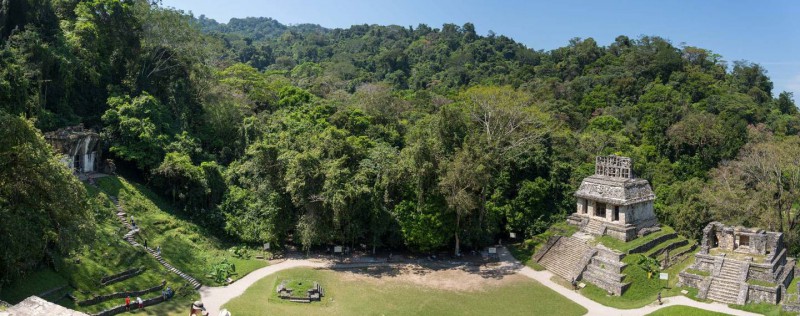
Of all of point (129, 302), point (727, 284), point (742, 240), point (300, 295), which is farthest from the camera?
point (742, 240)

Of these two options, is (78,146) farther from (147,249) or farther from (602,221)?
(602,221)

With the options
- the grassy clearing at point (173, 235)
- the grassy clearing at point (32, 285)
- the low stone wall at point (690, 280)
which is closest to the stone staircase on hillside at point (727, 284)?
the low stone wall at point (690, 280)

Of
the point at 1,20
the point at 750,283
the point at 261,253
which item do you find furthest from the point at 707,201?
the point at 1,20

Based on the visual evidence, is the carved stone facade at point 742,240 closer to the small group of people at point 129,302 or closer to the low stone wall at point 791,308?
the low stone wall at point 791,308

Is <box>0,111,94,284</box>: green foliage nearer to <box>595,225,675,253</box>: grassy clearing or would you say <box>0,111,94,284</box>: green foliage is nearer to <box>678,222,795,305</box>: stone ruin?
<box>595,225,675,253</box>: grassy clearing

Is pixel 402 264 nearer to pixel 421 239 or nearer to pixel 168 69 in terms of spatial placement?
pixel 421 239

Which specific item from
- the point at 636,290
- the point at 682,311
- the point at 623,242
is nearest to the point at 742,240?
the point at 623,242

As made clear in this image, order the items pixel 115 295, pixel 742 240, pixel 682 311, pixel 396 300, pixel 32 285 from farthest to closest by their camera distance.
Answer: pixel 742 240, pixel 396 300, pixel 682 311, pixel 115 295, pixel 32 285
